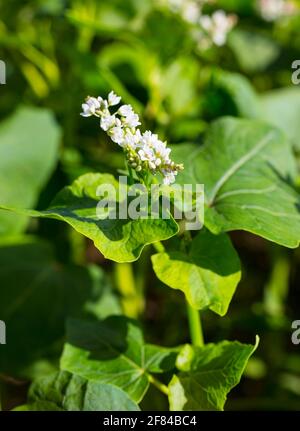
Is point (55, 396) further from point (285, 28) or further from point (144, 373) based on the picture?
point (285, 28)

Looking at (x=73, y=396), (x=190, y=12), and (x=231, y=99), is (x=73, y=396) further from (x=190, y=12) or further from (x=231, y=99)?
(x=190, y=12)

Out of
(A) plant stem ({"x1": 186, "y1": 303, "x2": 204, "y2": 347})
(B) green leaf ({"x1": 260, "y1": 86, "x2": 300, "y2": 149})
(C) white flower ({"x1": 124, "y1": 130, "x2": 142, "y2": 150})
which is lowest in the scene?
(A) plant stem ({"x1": 186, "y1": 303, "x2": 204, "y2": 347})

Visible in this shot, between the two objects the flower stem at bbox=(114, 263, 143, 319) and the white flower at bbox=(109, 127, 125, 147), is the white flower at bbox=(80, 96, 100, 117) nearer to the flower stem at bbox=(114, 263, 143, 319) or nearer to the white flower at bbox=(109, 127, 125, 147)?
the white flower at bbox=(109, 127, 125, 147)

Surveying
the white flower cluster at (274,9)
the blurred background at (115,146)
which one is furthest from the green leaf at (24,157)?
the white flower cluster at (274,9)

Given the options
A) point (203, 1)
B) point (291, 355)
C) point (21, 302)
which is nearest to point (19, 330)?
point (21, 302)

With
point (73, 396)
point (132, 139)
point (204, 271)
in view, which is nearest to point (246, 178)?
point (204, 271)

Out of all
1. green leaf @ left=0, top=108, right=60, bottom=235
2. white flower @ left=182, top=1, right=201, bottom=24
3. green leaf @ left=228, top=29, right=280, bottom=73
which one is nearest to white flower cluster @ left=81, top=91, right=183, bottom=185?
green leaf @ left=0, top=108, right=60, bottom=235

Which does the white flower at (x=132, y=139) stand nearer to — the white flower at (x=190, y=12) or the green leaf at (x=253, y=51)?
the white flower at (x=190, y=12)
